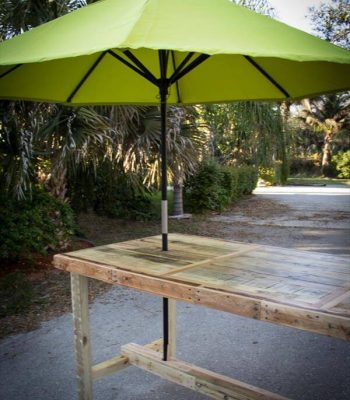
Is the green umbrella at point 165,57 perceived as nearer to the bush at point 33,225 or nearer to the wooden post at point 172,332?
the wooden post at point 172,332

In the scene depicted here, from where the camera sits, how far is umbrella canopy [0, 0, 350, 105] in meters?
1.81

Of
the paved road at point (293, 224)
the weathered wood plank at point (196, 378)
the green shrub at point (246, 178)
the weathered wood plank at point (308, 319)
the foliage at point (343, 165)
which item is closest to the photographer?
the weathered wood plank at point (308, 319)

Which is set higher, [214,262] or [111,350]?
[214,262]

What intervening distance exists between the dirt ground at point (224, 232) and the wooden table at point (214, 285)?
1567 mm

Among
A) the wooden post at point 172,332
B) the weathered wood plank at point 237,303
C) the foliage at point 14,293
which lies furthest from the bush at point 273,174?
the weathered wood plank at point 237,303

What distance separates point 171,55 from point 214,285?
2.03 m

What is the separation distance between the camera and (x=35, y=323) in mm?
4293

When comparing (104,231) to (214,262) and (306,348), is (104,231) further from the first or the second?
(214,262)

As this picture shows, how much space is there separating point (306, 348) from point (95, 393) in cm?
184

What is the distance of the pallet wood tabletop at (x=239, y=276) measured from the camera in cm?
177

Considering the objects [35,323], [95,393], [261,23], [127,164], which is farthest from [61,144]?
[261,23]

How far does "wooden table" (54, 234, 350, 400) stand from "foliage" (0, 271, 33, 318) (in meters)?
1.87

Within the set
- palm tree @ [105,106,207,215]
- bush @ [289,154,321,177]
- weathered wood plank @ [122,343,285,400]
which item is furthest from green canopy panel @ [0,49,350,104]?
bush @ [289,154,321,177]

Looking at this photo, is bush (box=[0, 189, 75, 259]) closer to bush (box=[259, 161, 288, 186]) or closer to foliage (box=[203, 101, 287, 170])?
foliage (box=[203, 101, 287, 170])
